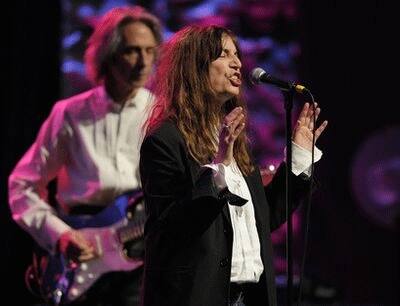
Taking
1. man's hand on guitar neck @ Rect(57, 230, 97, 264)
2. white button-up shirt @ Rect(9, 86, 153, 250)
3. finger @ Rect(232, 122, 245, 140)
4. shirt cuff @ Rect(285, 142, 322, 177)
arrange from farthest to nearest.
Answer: white button-up shirt @ Rect(9, 86, 153, 250) < man's hand on guitar neck @ Rect(57, 230, 97, 264) < shirt cuff @ Rect(285, 142, 322, 177) < finger @ Rect(232, 122, 245, 140)

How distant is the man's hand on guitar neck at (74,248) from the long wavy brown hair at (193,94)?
Result: 953mm

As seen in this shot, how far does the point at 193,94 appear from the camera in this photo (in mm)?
2695

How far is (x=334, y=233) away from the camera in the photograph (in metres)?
5.37

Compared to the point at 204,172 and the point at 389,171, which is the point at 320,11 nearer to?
the point at 389,171

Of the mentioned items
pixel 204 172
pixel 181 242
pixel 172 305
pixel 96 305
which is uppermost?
pixel 204 172

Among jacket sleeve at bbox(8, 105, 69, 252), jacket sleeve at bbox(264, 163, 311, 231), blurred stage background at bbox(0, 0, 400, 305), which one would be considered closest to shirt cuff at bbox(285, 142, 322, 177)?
jacket sleeve at bbox(264, 163, 311, 231)

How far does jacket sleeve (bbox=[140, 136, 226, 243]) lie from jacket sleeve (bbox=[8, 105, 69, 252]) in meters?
1.27

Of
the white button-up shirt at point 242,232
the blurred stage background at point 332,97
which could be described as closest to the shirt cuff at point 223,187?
the white button-up shirt at point 242,232

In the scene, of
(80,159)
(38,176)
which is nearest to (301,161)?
(80,159)

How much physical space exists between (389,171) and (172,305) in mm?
3226

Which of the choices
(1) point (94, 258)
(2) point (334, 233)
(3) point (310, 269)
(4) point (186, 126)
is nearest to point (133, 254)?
(1) point (94, 258)

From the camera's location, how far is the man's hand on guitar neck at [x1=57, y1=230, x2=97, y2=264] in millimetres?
3520

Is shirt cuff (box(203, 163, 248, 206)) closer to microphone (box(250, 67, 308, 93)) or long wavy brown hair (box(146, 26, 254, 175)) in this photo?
long wavy brown hair (box(146, 26, 254, 175))

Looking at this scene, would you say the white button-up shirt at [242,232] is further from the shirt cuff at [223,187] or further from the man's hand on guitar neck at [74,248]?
the man's hand on guitar neck at [74,248]
